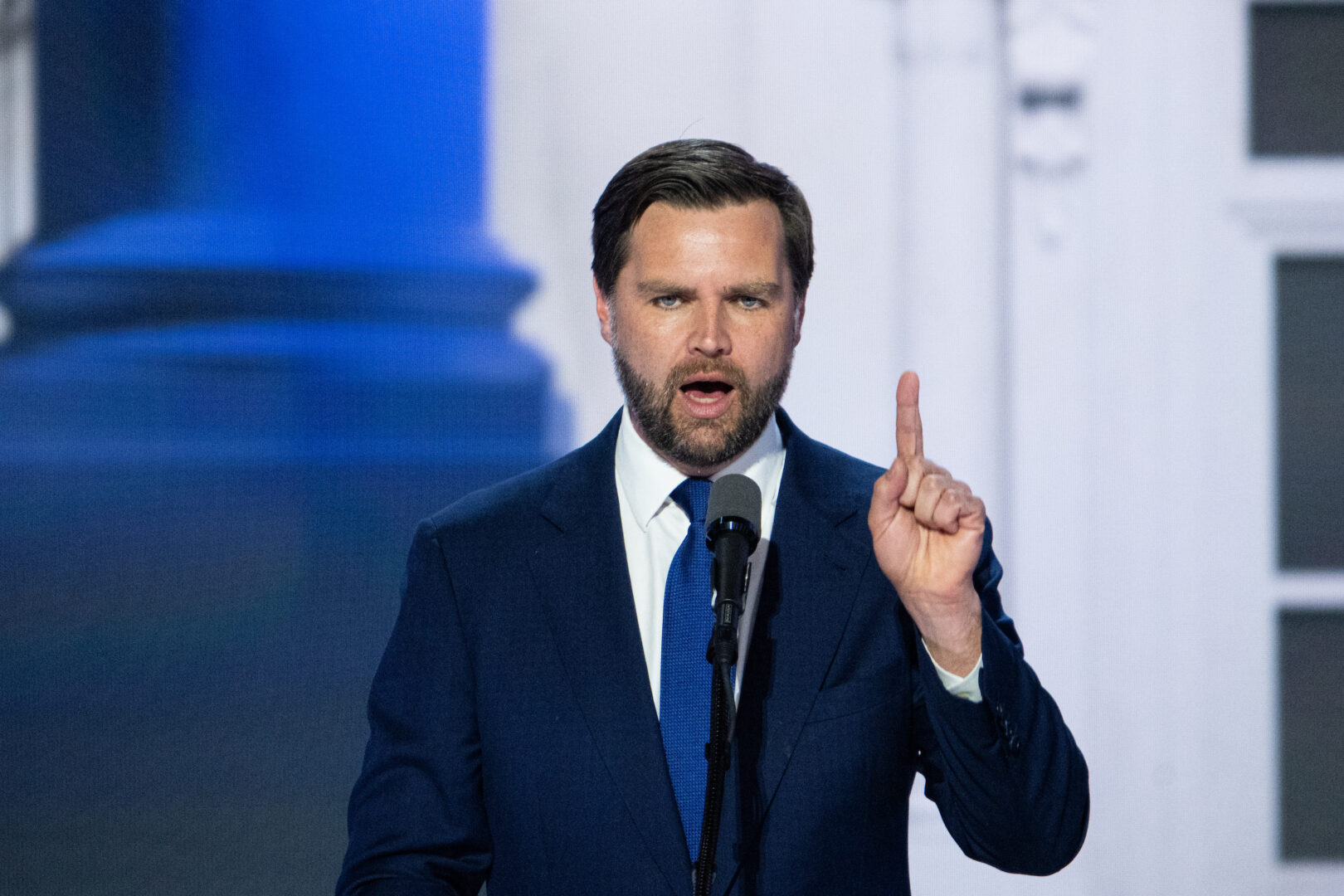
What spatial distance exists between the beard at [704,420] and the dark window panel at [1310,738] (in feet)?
5.24

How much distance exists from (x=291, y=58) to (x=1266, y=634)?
2366 mm

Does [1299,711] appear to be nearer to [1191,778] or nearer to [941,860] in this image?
[1191,778]

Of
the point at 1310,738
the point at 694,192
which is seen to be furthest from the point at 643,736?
the point at 1310,738

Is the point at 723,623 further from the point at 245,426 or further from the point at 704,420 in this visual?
the point at 245,426

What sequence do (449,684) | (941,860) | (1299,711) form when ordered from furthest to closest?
(1299,711) → (941,860) → (449,684)

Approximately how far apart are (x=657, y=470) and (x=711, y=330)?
8.0 inches

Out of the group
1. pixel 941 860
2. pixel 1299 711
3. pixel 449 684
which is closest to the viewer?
pixel 449 684

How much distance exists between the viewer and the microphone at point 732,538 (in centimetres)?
103

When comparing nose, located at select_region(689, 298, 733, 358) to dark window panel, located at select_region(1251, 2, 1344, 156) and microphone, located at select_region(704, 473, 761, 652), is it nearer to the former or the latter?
microphone, located at select_region(704, 473, 761, 652)

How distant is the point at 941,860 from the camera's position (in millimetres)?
2369

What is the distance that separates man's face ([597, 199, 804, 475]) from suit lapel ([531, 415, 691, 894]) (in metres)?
0.12

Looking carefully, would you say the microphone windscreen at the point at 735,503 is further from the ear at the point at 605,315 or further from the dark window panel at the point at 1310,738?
the dark window panel at the point at 1310,738

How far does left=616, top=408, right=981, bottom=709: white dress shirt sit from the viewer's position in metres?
1.54

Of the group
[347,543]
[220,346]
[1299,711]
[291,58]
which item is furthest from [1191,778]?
[291,58]
